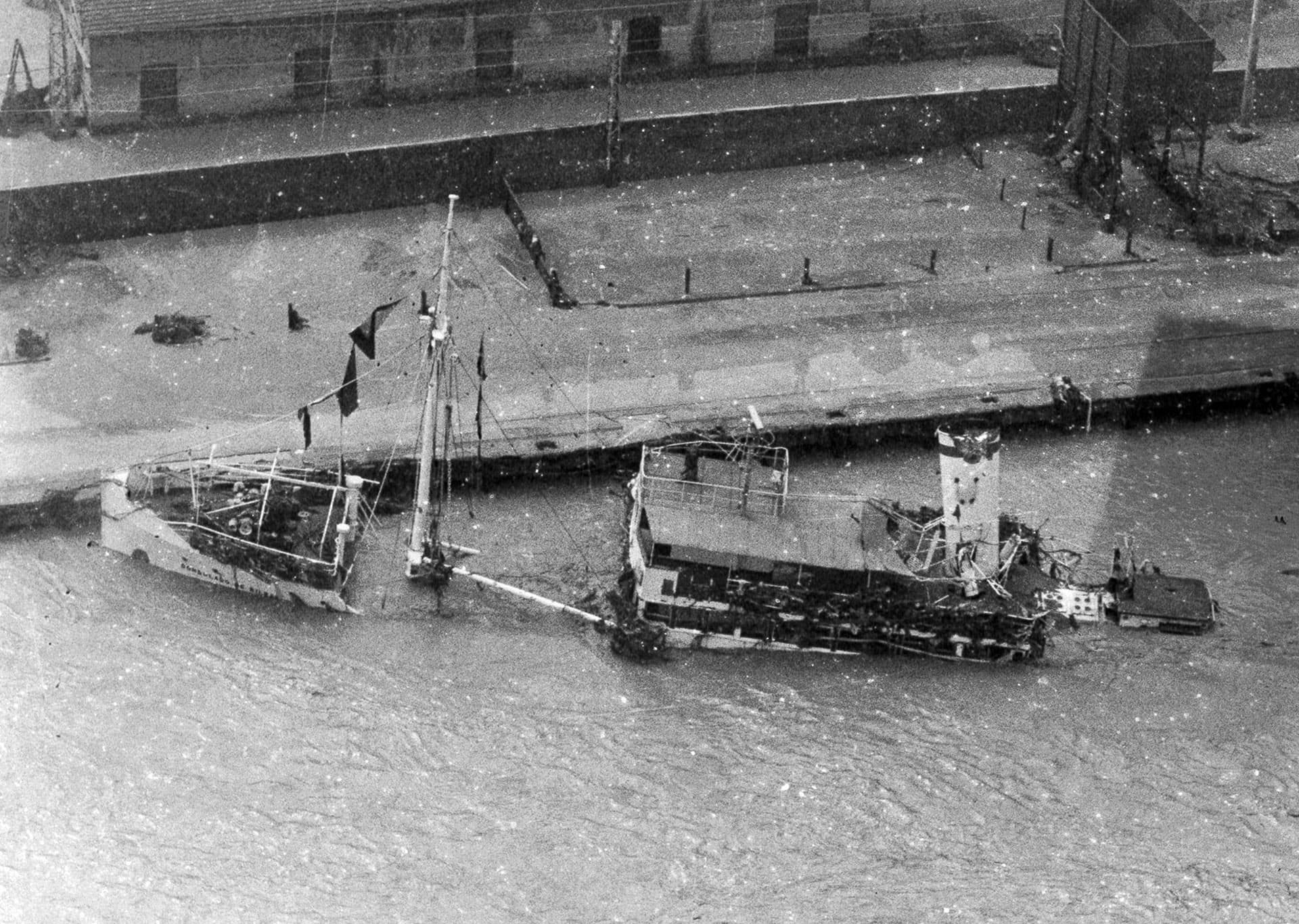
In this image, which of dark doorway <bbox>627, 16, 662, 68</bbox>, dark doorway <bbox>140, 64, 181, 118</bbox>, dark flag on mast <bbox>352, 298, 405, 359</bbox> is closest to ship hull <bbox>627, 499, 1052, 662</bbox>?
dark flag on mast <bbox>352, 298, 405, 359</bbox>

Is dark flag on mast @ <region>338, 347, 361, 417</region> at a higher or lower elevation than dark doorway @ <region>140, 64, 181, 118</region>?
lower

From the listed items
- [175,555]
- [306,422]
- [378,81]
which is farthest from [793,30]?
[175,555]

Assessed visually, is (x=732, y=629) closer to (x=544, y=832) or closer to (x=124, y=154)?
(x=544, y=832)

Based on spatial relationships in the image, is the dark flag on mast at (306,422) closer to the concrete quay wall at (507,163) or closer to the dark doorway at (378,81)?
the concrete quay wall at (507,163)

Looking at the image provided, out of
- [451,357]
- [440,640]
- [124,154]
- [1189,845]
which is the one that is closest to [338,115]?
[124,154]

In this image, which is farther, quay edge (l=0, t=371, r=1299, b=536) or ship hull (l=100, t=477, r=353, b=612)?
quay edge (l=0, t=371, r=1299, b=536)

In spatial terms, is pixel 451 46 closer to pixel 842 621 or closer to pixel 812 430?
pixel 812 430

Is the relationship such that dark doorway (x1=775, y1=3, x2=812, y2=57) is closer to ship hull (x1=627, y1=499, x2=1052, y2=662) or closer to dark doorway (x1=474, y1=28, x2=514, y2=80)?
dark doorway (x1=474, y1=28, x2=514, y2=80)
